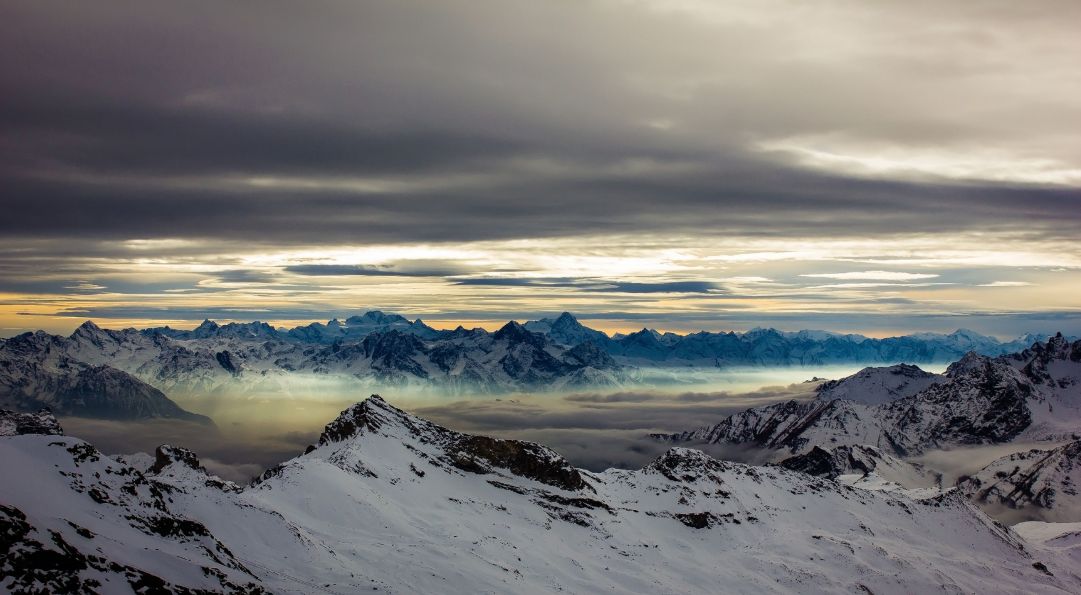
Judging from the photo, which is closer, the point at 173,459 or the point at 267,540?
the point at 267,540

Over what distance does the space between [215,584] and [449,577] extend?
6350cm

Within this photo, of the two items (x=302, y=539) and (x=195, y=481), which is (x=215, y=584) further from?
(x=195, y=481)

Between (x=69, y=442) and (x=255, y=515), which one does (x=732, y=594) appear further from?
(x=69, y=442)

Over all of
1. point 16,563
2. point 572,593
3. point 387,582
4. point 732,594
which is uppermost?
point 16,563

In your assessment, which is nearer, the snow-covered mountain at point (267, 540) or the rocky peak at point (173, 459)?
the snow-covered mountain at point (267, 540)

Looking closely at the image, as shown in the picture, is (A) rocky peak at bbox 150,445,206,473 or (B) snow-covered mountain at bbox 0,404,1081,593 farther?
(A) rocky peak at bbox 150,445,206,473

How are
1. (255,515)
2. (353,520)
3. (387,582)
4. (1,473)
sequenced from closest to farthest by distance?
(1,473) → (387,582) → (255,515) → (353,520)

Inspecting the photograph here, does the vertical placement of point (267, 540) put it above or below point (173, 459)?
below

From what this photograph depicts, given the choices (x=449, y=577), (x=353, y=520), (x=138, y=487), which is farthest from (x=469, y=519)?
(x=138, y=487)

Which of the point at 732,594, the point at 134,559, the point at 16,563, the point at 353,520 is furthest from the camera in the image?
the point at 732,594

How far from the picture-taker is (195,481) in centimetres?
13875

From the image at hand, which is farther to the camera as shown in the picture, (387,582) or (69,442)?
(387,582)

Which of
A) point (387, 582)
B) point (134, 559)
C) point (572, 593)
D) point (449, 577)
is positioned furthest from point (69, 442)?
point (572, 593)

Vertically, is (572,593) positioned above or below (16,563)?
below
